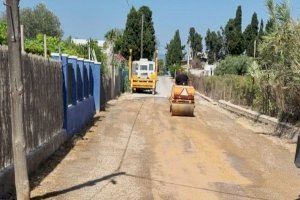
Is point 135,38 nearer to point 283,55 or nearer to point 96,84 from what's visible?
point 96,84

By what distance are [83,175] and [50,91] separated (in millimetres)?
2538

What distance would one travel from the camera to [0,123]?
741cm

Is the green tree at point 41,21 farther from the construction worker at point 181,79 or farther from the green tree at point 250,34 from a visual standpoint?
the construction worker at point 181,79

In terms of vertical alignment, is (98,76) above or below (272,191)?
above

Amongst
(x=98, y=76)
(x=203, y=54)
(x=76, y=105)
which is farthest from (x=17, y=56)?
(x=203, y=54)

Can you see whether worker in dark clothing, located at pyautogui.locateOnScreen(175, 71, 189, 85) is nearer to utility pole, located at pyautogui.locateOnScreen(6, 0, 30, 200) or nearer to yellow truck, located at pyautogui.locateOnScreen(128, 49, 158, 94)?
utility pole, located at pyautogui.locateOnScreen(6, 0, 30, 200)

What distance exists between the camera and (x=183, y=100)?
22297 mm

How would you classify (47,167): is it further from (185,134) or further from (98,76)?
(98,76)

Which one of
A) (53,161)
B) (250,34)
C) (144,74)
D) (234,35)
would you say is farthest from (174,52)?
(53,161)

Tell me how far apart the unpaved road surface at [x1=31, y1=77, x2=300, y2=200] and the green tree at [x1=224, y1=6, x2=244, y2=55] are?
58417mm

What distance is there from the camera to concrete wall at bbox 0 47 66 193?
7540 millimetres

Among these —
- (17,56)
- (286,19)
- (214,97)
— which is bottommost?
(214,97)

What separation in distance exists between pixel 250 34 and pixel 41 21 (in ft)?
95.3

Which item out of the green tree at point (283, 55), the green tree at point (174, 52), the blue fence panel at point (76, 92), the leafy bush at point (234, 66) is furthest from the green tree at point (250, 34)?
the green tree at point (283, 55)
